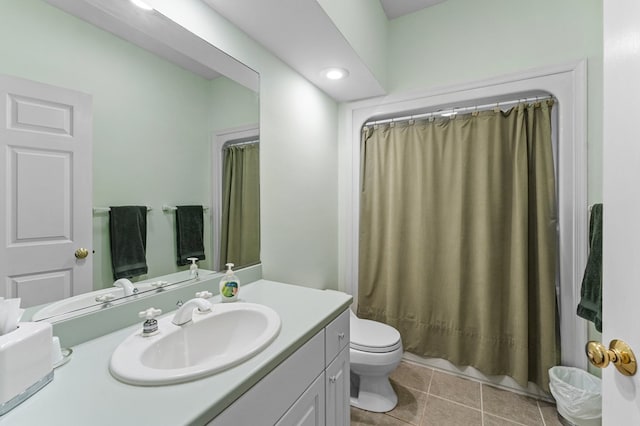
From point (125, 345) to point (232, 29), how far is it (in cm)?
142

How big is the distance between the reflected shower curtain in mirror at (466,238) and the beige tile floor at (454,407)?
134mm

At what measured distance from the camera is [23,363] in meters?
0.58

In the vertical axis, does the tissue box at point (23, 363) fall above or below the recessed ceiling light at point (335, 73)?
below

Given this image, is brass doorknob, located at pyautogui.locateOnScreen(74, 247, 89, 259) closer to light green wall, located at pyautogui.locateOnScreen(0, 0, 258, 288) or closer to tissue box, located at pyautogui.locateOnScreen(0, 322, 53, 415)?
light green wall, located at pyautogui.locateOnScreen(0, 0, 258, 288)

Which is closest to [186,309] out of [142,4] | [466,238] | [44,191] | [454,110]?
[44,191]

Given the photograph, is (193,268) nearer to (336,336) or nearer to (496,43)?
(336,336)

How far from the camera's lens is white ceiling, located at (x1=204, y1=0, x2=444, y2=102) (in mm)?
1242

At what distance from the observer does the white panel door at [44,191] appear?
0.73 metres

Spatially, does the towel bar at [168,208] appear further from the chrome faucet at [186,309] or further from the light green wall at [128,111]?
the chrome faucet at [186,309]

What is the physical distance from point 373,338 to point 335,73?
1.75 m

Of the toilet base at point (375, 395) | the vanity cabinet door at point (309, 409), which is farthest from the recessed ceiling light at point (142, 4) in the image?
the toilet base at point (375, 395)

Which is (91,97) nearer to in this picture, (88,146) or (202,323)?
(88,146)

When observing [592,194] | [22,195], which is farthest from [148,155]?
[592,194]

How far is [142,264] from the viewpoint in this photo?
105 centimetres
